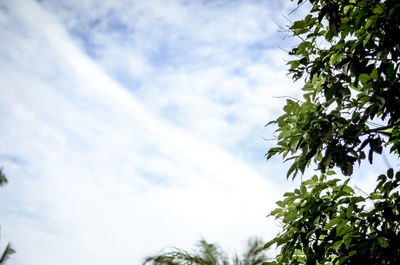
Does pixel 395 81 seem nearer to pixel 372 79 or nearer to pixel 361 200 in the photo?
pixel 372 79

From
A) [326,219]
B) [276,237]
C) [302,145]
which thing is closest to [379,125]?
[302,145]

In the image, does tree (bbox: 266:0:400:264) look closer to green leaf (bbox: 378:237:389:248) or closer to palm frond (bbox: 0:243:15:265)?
green leaf (bbox: 378:237:389:248)

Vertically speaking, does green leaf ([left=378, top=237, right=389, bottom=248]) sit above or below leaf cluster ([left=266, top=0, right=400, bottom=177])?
below

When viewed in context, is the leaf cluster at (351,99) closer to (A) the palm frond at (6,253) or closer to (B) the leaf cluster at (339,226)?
(B) the leaf cluster at (339,226)

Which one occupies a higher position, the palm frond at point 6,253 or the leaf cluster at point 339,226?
the palm frond at point 6,253

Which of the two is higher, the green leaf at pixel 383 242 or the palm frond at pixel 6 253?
the palm frond at pixel 6 253

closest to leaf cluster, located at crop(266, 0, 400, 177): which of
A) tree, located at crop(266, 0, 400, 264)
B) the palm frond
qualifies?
tree, located at crop(266, 0, 400, 264)

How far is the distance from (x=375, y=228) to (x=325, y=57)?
1.57 m

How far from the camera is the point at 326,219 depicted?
9.53 ft

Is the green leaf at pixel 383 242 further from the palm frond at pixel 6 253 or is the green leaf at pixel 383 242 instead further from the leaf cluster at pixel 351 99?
the palm frond at pixel 6 253

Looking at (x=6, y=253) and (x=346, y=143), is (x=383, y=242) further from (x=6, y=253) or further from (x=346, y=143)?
(x=6, y=253)

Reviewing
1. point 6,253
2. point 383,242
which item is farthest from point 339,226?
point 6,253

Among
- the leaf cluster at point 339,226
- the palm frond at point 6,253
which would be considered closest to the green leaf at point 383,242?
the leaf cluster at point 339,226

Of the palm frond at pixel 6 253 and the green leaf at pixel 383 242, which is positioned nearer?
the green leaf at pixel 383 242
